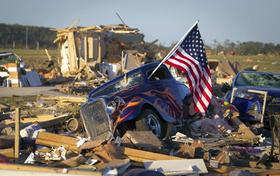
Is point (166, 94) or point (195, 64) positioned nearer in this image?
point (195, 64)

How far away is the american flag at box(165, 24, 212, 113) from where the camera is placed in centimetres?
1230

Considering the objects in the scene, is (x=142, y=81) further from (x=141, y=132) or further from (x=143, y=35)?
(x=143, y=35)

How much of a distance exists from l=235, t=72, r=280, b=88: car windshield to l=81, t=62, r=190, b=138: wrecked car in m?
4.04

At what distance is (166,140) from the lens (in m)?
11.6

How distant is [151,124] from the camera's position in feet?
38.9

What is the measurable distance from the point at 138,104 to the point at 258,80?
6.93 m

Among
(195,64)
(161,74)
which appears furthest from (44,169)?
(161,74)

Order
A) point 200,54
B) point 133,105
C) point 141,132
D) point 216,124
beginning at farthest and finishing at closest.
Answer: point 216,124, point 200,54, point 133,105, point 141,132

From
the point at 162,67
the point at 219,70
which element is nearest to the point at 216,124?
the point at 162,67

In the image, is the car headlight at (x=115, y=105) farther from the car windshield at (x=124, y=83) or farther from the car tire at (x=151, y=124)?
the car windshield at (x=124, y=83)

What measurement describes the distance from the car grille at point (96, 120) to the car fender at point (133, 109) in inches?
12.8

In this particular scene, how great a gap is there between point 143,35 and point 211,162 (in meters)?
29.5

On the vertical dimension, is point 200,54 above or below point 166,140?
above

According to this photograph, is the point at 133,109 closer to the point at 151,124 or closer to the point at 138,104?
the point at 138,104
